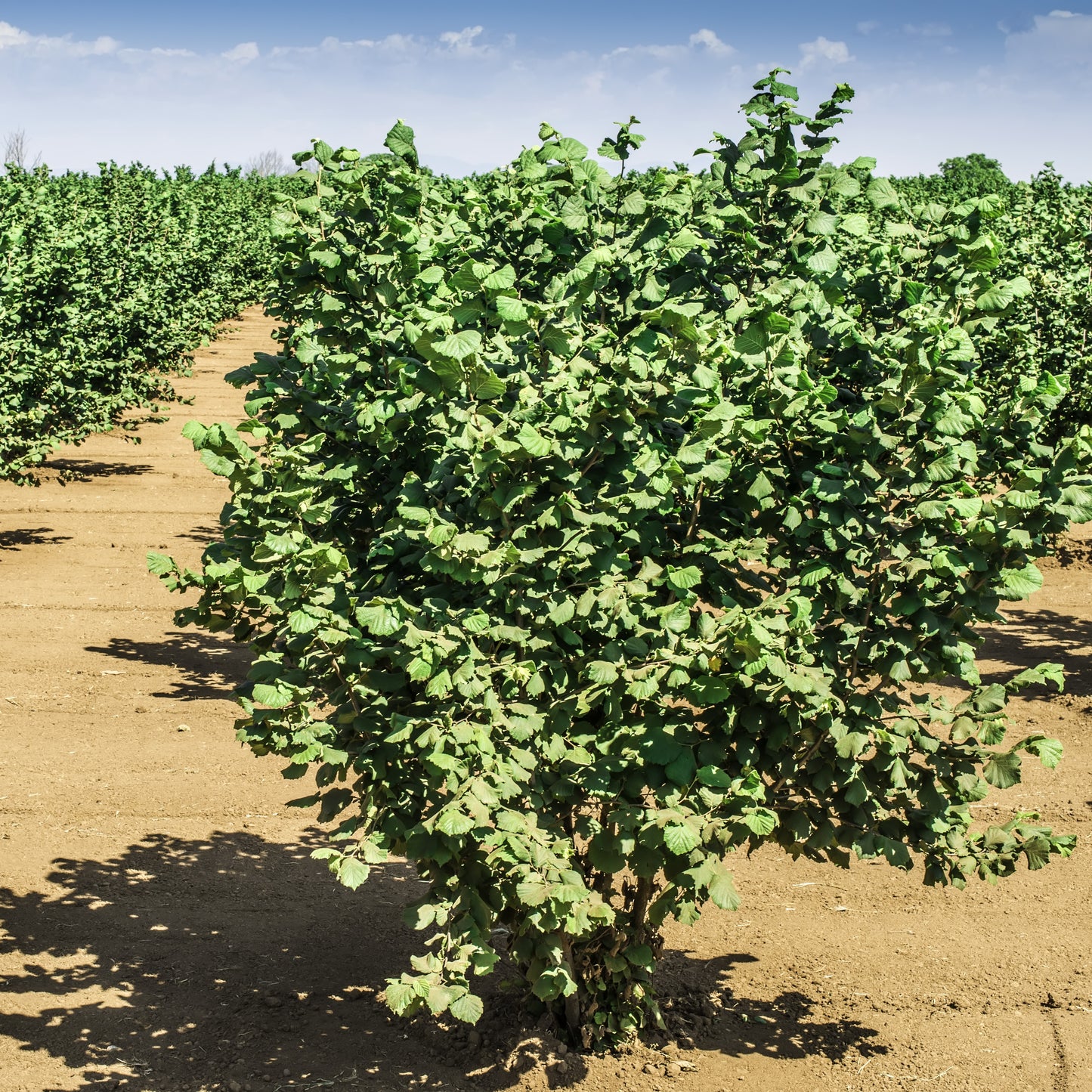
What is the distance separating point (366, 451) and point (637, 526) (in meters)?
1.07

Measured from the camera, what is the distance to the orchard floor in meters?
5.62

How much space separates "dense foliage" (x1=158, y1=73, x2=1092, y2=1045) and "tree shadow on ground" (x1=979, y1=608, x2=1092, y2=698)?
8.37m

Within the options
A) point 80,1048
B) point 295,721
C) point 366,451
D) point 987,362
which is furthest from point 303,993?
point 987,362

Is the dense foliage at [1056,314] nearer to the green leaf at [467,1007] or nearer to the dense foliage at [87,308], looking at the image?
the dense foliage at [87,308]

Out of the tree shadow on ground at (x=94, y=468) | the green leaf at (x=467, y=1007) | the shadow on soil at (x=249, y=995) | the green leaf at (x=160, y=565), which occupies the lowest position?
the shadow on soil at (x=249, y=995)

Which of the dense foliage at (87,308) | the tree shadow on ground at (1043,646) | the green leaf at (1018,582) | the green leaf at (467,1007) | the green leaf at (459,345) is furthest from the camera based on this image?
the dense foliage at (87,308)

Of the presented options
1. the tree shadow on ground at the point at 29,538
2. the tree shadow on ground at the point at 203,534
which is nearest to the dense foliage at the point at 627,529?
the tree shadow on ground at the point at 203,534

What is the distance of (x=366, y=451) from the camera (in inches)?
180

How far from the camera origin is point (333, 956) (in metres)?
6.78

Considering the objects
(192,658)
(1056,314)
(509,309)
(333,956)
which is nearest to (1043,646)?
(1056,314)

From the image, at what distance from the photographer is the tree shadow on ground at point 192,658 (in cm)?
1160

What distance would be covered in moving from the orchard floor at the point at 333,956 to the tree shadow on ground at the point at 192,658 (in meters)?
0.45

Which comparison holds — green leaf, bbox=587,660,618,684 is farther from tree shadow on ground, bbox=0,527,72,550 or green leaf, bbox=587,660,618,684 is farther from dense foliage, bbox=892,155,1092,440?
tree shadow on ground, bbox=0,527,72,550

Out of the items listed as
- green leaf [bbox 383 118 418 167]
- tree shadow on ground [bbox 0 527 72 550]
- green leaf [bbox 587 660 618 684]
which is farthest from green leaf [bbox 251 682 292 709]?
tree shadow on ground [bbox 0 527 72 550]
